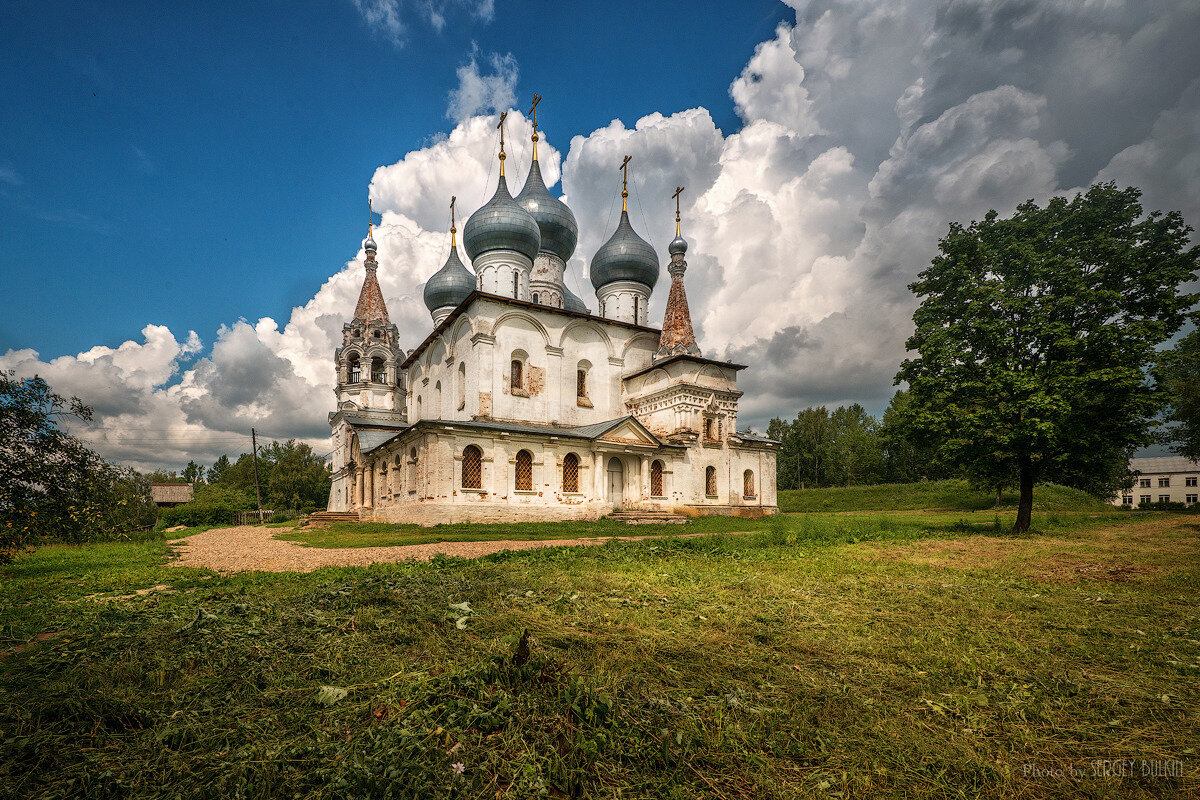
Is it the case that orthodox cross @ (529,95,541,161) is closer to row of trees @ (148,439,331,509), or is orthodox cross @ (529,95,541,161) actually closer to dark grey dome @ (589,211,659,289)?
dark grey dome @ (589,211,659,289)

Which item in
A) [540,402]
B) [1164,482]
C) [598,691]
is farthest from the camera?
[1164,482]

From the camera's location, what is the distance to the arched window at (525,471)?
22.0 meters

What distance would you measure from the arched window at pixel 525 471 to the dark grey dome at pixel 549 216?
15885mm

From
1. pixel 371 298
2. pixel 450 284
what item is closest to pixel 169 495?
pixel 371 298

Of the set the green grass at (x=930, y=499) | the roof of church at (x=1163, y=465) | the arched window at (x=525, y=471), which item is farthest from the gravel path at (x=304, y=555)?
the roof of church at (x=1163, y=465)

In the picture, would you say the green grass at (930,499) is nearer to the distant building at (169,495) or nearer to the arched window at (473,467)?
the arched window at (473,467)

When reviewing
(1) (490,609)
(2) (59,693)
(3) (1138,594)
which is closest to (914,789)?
(1) (490,609)

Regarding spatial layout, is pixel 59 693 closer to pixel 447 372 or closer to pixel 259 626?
pixel 259 626

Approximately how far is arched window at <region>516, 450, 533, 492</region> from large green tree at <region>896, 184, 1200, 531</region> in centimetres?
1394

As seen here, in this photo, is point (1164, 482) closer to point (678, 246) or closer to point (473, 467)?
point (678, 246)

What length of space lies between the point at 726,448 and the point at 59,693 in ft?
84.6

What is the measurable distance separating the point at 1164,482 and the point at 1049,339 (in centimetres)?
6999

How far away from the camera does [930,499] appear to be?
1350 inches

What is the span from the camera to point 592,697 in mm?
A: 3207
